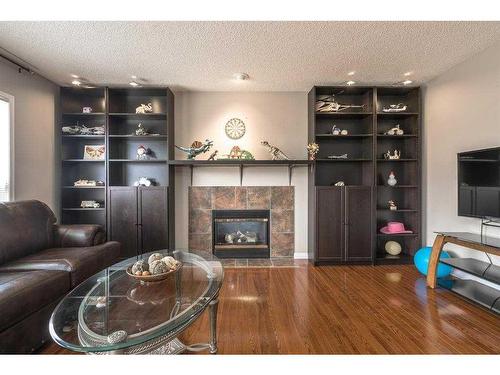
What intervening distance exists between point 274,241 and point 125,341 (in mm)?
2768

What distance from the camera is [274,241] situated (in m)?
3.64

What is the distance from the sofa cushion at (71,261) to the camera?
191 cm

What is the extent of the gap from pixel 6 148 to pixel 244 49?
2.73m

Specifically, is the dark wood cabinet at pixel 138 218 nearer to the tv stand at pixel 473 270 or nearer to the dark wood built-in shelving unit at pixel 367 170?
the dark wood built-in shelving unit at pixel 367 170

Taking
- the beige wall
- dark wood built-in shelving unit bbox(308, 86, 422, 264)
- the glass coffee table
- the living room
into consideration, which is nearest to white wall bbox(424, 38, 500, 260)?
the living room

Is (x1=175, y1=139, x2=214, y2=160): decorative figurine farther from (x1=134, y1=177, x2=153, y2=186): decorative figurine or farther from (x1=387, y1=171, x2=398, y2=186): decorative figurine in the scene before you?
(x1=387, y1=171, x2=398, y2=186): decorative figurine

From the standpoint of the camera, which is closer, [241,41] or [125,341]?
[125,341]

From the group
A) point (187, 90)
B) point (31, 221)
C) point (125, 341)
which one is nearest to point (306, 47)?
point (187, 90)

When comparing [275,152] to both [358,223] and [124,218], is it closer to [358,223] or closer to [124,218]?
[358,223]

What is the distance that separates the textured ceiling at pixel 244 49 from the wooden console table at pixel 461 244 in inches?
74.5

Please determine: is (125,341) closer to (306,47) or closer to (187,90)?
(306,47)

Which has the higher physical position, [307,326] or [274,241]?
[274,241]

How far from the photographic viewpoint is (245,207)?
11.9 ft

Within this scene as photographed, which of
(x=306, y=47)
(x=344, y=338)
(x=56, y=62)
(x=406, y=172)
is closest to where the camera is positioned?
(x=344, y=338)
